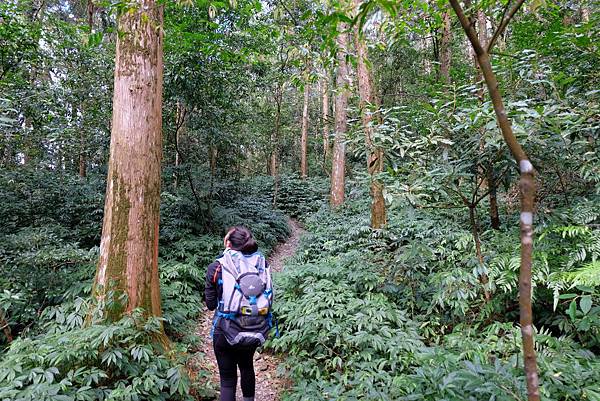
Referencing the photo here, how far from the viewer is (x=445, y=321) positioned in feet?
14.3

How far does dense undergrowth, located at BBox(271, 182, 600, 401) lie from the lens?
2.60 m

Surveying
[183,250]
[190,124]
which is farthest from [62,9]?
[183,250]

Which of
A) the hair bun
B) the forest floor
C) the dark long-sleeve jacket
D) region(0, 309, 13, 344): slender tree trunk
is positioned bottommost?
the forest floor

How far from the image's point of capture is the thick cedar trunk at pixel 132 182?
3.85m

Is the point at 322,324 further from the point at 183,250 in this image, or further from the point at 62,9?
the point at 62,9

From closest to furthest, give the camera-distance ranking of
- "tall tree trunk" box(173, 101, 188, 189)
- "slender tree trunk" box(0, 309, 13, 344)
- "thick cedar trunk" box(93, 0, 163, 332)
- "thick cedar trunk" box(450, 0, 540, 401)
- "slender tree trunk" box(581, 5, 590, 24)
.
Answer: "thick cedar trunk" box(450, 0, 540, 401)
"thick cedar trunk" box(93, 0, 163, 332)
"slender tree trunk" box(0, 309, 13, 344)
"slender tree trunk" box(581, 5, 590, 24)
"tall tree trunk" box(173, 101, 188, 189)

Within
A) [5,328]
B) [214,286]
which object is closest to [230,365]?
[214,286]

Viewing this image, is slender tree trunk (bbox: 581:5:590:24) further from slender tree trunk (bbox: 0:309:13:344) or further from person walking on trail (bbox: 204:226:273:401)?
slender tree trunk (bbox: 0:309:13:344)

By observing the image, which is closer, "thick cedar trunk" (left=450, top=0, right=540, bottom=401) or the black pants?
"thick cedar trunk" (left=450, top=0, right=540, bottom=401)

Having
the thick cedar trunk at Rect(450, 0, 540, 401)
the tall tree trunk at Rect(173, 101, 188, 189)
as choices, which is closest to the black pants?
the thick cedar trunk at Rect(450, 0, 540, 401)

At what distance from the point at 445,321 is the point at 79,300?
4.37 metres

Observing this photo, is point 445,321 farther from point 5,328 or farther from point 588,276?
point 5,328

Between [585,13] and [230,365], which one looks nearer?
[230,365]

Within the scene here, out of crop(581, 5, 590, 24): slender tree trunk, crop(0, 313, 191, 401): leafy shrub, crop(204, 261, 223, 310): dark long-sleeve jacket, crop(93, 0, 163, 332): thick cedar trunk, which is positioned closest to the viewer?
crop(0, 313, 191, 401): leafy shrub
